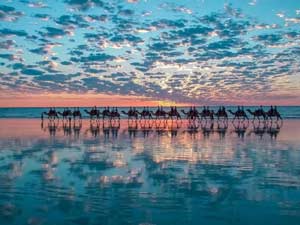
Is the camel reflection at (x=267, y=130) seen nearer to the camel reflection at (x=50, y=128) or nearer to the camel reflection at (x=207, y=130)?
the camel reflection at (x=207, y=130)

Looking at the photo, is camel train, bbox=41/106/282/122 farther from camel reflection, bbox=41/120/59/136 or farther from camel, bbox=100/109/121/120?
camel reflection, bbox=41/120/59/136

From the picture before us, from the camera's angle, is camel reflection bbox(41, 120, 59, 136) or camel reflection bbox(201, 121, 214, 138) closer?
camel reflection bbox(201, 121, 214, 138)

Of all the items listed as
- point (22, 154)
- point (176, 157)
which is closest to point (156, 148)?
point (176, 157)

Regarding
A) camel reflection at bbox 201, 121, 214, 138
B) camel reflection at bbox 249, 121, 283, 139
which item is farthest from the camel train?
camel reflection at bbox 249, 121, 283, 139

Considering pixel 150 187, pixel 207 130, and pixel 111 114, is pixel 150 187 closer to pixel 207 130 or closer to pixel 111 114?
pixel 207 130

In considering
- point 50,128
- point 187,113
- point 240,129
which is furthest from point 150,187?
point 187,113

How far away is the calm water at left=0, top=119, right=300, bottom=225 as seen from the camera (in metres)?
6.95

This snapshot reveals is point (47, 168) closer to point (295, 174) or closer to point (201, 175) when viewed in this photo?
point (201, 175)

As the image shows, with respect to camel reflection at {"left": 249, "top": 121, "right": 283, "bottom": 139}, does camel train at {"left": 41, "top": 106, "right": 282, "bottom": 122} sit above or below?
above

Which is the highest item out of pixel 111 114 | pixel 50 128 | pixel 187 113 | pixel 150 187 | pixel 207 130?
pixel 187 113

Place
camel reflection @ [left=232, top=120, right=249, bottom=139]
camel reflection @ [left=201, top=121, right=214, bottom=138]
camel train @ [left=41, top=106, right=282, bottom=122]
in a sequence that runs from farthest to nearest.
Result: 1. camel train @ [left=41, top=106, right=282, bottom=122]
2. camel reflection @ [left=201, top=121, right=214, bottom=138]
3. camel reflection @ [left=232, top=120, right=249, bottom=139]

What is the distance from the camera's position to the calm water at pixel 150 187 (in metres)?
6.95

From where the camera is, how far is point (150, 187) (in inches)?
362

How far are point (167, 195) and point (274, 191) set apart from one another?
225 centimetres
